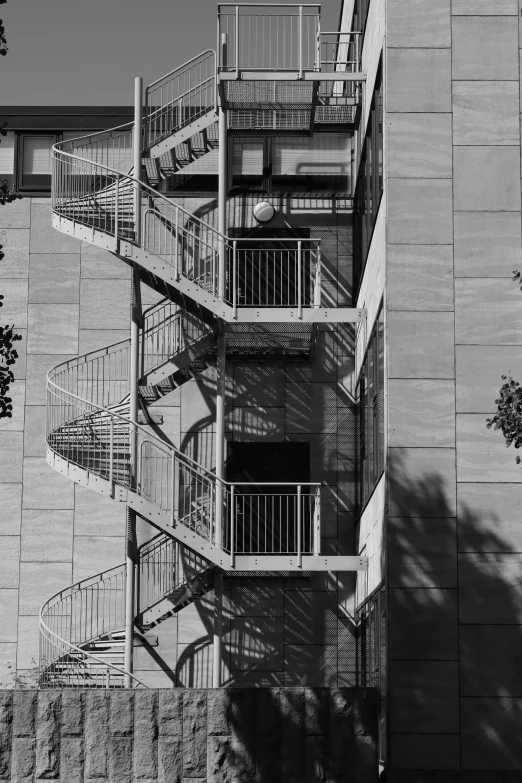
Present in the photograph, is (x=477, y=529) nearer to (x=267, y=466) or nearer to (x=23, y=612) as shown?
(x=267, y=466)

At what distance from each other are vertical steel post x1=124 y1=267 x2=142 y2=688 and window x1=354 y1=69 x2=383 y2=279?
12.3 feet

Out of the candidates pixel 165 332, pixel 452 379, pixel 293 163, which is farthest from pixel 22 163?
pixel 452 379

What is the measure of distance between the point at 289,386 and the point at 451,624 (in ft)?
26.6

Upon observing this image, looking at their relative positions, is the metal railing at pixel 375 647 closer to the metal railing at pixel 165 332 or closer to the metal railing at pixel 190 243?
the metal railing at pixel 190 243

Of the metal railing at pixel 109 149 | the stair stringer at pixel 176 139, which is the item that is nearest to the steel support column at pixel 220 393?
the stair stringer at pixel 176 139

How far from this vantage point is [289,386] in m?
22.8

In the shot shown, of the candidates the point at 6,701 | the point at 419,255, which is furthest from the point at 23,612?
the point at 419,255

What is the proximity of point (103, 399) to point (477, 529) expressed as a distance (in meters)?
8.99

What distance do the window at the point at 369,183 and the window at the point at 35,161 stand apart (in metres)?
5.87

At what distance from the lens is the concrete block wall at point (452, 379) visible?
15.2 metres

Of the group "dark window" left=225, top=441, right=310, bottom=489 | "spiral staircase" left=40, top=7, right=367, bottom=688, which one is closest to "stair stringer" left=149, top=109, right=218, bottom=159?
"spiral staircase" left=40, top=7, right=367, bottom=688

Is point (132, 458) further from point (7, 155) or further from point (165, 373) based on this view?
point (7, 155)

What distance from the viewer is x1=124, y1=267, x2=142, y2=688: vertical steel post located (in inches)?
784

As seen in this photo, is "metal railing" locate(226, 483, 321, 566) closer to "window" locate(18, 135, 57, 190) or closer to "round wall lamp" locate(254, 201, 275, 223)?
"round wall lamp" locate(254, 201, 275, 223)
